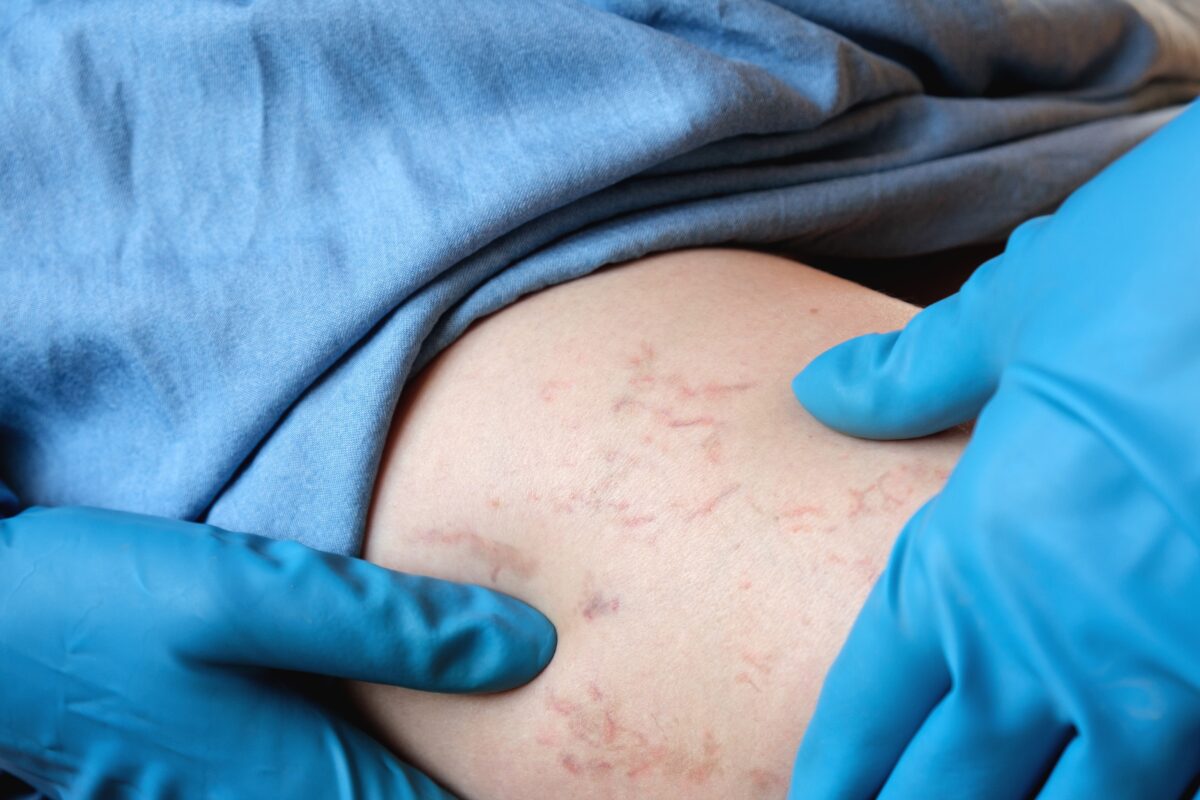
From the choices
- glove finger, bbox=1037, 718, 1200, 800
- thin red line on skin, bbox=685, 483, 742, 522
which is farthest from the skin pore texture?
glove finger, bbox=1037, 718, 1200, 800

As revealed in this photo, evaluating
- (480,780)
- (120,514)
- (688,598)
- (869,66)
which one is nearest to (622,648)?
(688,598)

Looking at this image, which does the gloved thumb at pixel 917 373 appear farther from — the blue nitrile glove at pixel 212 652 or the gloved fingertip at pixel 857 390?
the blue nitrile glove at pixel 212 652

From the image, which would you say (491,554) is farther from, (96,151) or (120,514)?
(96,151)

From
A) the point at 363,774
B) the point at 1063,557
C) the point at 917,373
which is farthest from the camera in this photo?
the point at 363,774

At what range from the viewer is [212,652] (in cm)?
77

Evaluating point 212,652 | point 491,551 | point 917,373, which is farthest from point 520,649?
point 917,373

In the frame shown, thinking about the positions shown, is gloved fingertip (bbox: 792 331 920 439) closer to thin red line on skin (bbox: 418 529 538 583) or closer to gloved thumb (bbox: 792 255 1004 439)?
gloved thumb (bbox: 792 255 1004 439)

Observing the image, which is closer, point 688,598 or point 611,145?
point 688,598

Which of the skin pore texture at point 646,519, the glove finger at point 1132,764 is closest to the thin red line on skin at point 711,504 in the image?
the skin pore texture at point 646,519

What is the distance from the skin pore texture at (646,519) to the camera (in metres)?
0.71

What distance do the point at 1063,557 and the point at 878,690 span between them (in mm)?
145

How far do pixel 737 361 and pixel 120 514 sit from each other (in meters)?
0.53

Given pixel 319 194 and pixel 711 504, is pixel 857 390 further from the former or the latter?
pixel 319 194

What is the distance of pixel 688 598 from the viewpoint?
2.38ft
